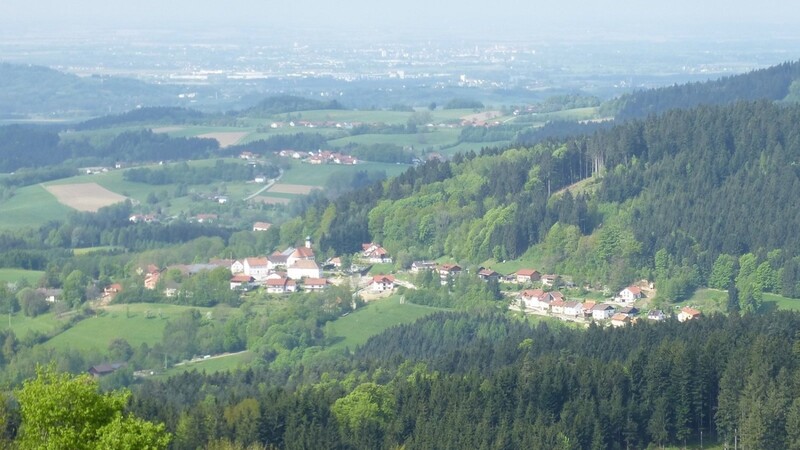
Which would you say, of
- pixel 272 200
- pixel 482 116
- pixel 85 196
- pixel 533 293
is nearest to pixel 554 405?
pixel 533 293

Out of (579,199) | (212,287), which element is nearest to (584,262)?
(579,199)

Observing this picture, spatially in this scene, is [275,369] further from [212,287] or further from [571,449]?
[571,449]

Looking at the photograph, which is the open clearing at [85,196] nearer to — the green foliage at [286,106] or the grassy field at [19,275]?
the grassy field at [19,275]

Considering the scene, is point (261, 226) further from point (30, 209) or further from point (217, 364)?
point (217, 364)

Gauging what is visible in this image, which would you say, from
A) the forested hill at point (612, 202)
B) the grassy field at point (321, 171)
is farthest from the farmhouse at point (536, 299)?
the grassy field at point (321, 171)

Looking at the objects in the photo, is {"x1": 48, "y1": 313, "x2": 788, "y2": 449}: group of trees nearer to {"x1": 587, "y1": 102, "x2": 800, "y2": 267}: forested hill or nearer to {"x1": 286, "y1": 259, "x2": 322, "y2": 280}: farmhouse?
{"x1": 587, "y1": 102, "x2": 800, "y2": 267}: forested hill

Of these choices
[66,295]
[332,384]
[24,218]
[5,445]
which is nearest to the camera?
[5,445]
